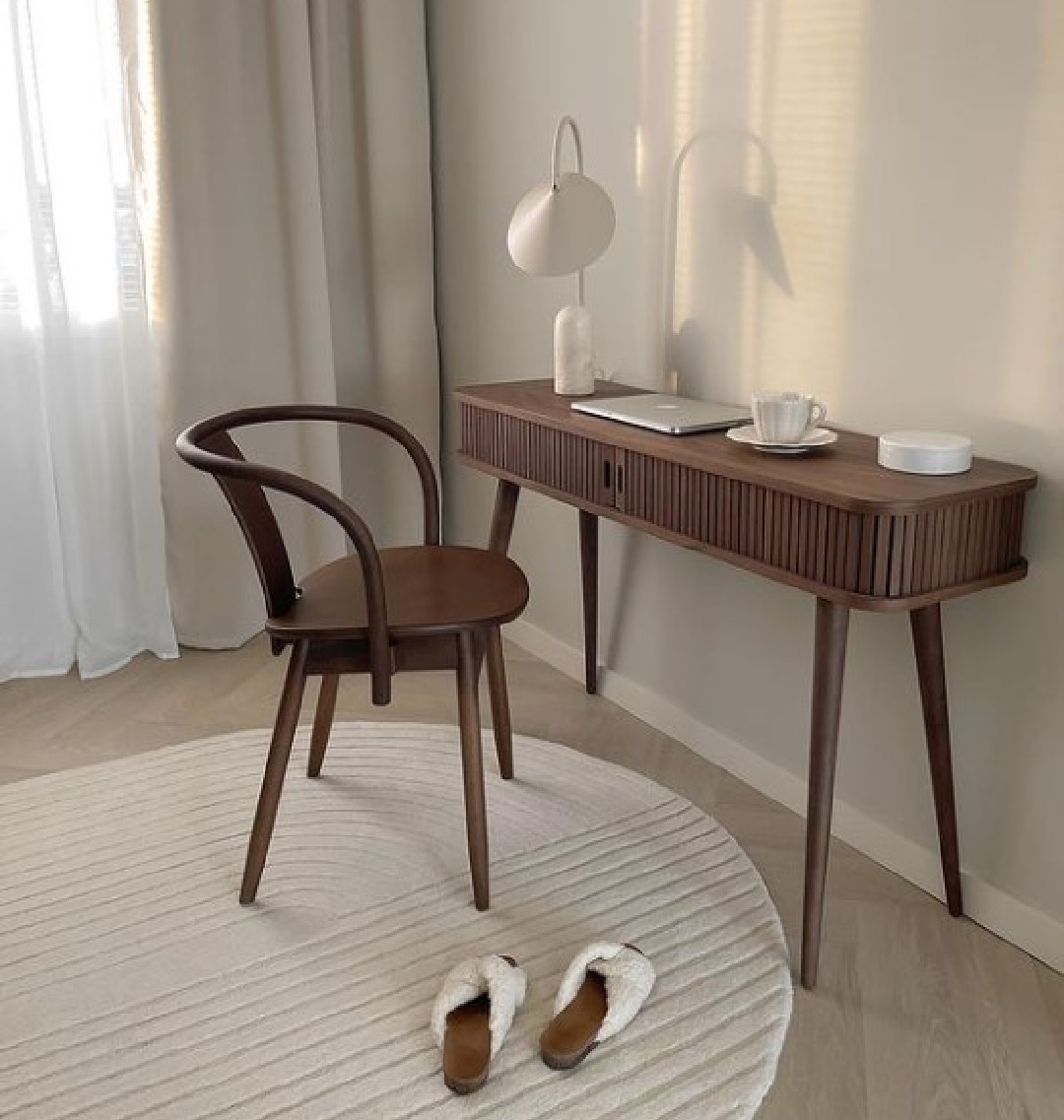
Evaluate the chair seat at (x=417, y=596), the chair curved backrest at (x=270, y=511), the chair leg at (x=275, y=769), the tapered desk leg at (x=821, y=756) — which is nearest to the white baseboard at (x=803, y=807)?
the tapered desk leg at (x=821, y=756)

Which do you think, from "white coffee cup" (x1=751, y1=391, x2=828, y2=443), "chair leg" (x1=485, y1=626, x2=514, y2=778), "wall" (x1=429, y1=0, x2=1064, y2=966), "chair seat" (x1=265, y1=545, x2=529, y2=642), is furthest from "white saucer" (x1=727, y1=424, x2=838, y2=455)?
"chair leg" (x1=485, y1=626, x2=514, y2=778)

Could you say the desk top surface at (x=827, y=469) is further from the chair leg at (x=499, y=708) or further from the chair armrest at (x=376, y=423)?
the chair leg at (x=499, y=708)

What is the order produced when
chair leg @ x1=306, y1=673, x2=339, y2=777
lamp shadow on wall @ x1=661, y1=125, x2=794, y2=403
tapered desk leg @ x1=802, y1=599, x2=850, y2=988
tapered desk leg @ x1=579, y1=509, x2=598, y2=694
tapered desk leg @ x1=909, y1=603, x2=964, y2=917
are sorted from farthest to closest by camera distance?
tapered desk leg @ x1=579, y1=509, x2=598, y2=694, chair leg @ x1=306, y1=673, x2=339, y2=777, lamp shadow on wall @ x1=661, y1=125, x2=794, y2=403, tapered desk leg @ x1=909, y1=603, x2=964, y2=917, tapered desk leg @ x1=802, y1=599, x2=850, y2=988

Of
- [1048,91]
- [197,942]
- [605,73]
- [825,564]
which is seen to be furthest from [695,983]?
[605,73]

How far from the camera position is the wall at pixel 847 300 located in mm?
1592

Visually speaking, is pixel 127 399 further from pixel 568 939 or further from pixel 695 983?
pixel 695 983

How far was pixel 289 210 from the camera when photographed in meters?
2.77

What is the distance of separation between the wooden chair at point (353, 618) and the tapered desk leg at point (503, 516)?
0.36m

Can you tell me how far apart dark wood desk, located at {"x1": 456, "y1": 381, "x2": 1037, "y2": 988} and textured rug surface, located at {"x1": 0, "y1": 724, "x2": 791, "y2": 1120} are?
229mm

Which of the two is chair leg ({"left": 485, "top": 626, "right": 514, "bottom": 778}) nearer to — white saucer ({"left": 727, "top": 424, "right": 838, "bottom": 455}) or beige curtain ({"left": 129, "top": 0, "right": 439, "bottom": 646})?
white saucer ({"left": 727, "top": 424, "right": 838, "bottom": 455})

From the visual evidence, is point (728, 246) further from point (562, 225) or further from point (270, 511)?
point (270, 511)

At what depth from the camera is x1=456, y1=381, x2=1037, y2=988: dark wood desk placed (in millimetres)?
1451

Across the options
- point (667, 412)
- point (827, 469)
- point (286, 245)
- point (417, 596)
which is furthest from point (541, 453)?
point (286, 245)

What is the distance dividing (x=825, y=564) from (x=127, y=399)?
6.11ft
